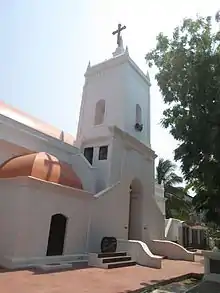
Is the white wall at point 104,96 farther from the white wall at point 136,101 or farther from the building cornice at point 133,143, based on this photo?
the building cornice at point 133,143

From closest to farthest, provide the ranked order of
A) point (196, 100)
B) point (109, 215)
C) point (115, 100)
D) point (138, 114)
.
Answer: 1. point (196, 100)
2. point (109, 215)
3. point (115, 100)
4. point (138, 114)

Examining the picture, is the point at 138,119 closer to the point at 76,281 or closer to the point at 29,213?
the point at 29,213

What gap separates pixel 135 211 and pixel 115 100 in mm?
7584

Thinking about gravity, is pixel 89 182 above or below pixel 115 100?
below

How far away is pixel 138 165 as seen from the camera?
18172 mm

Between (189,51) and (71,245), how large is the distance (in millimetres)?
9504

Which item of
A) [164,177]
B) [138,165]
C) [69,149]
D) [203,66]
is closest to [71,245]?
[69,149]

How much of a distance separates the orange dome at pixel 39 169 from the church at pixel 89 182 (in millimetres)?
50

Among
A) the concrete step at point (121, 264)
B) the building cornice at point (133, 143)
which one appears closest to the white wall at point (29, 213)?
the concrete step at point (121, 264)

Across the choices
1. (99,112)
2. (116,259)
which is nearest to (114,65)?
(99,112)

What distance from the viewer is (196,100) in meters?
10.1

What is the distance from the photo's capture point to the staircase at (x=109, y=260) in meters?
11.3

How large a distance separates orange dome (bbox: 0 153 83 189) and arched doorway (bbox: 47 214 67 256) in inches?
60.4

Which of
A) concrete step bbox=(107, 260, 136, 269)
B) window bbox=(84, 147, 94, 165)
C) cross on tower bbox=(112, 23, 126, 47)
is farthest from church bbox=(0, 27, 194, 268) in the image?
cross on tower bbox=(112, 23, 126, 47)
